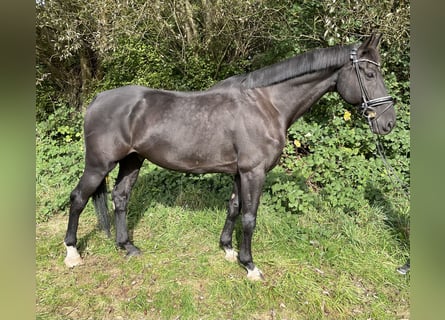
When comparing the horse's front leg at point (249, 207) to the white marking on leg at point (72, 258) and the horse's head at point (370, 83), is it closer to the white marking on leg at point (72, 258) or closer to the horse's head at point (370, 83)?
the horse's head at point (370, 83)

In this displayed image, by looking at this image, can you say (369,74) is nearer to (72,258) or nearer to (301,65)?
(301,65)

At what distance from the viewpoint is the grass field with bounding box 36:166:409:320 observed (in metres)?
2.61

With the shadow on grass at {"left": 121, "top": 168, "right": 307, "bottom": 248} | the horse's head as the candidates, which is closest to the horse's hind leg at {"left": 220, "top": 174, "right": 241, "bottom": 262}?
the shadow on grass at {"left": 121, "top": 168, "right": 307, "bottom": 248}

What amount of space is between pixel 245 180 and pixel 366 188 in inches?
98.5

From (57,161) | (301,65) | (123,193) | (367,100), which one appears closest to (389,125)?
(367,100)

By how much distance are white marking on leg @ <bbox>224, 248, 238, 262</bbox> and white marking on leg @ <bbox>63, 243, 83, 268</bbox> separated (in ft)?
5.21

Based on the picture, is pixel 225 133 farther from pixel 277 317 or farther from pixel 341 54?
pixel 277 317

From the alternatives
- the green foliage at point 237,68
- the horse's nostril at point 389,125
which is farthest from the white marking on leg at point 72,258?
the horse's nostril at point 389,125

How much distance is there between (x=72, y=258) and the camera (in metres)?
3.21

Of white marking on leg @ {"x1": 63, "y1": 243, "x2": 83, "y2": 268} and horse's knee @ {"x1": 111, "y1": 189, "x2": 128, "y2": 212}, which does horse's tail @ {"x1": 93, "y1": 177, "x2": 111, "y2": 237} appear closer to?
horse's knee @ {"x1": 111, "y1": 189, "x2": 128, "y2": 212}

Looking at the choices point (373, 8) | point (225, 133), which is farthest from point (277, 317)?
point (373, 8)

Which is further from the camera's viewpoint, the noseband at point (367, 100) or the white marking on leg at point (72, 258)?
the white marking on leg at point (72, 258)

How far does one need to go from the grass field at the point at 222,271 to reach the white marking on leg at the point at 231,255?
0.07m

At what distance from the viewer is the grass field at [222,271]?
8.57ft
